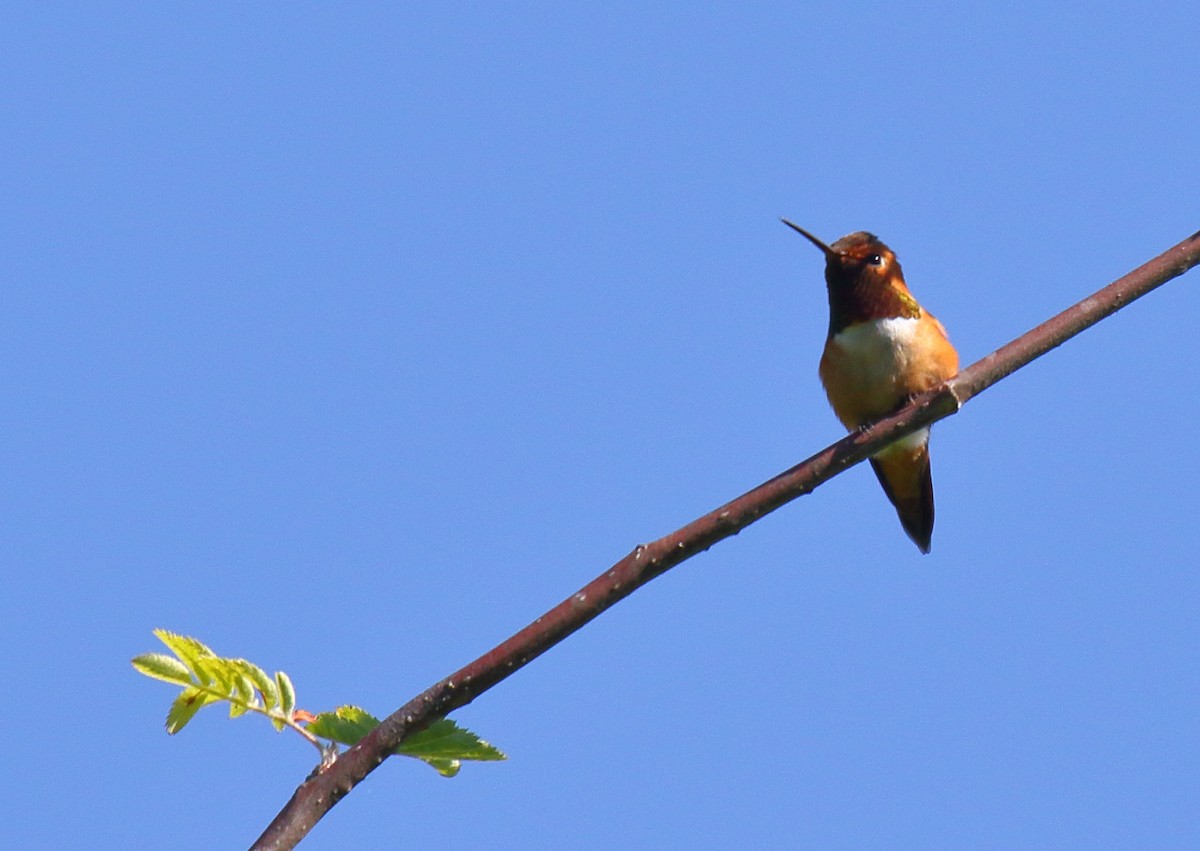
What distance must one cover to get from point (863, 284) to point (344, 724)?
5939 mm

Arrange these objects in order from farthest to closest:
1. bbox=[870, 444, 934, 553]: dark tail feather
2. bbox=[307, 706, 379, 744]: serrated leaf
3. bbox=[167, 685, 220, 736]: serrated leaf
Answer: bbox=[870, 444, 934, 553]: dark tail feather → bbox=[167, 685, 220, 736]: serrated leaf → bbox=[307, 706, 379, 744]: serrated leaf

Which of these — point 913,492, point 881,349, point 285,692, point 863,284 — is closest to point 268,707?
point 285,692

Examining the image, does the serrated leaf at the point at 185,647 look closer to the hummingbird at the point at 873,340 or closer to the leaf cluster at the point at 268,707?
the leaf cluster at the point at 268,707

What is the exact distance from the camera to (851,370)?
7.97 meters

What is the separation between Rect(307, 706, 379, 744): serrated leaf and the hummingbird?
5.21 meters

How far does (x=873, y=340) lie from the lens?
7.87 meters

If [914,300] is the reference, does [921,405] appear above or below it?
below

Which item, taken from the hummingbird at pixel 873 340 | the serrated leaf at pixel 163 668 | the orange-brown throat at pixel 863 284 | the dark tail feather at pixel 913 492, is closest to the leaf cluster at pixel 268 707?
the serrated leaf at pixel 163 668

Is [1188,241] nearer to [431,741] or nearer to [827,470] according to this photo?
[827,470]

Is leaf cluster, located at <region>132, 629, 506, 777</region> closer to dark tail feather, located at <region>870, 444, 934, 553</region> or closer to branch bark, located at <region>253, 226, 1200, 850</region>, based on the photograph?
branch bark, located at <region>253, 226, 1200, 850</region>

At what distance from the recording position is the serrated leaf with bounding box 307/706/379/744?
9.24ft

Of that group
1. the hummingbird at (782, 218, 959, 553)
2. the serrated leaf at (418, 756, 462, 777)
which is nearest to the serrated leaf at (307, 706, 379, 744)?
the serrated leaf at (418, 756, 462, 777)

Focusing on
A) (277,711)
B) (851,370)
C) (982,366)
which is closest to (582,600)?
(277,711)

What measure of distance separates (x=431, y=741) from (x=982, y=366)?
175cm
